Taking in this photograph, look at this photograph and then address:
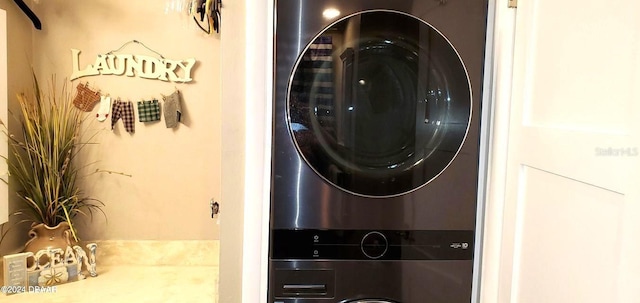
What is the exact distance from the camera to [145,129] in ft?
6.41

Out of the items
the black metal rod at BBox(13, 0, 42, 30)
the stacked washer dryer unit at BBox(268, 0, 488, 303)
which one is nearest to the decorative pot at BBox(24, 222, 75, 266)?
the black metal rod at BBox(13, 0, 42, 30)

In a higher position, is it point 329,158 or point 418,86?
point 418,86

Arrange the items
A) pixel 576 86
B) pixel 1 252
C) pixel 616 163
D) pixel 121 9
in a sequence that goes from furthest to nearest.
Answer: pixel 121 9
pixel 1 252
pixel 576 86
pixel 616 163

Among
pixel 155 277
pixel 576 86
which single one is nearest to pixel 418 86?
pixel 576 86

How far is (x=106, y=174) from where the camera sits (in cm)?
196

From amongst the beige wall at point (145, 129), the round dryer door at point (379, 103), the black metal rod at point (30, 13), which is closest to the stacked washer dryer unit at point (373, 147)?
the round dryer door at point (379, 103)

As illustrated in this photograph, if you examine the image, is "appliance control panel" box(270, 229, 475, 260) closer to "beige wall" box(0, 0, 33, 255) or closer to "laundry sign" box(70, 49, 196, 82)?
"laundry sign" box(70, 49, 196, 82)

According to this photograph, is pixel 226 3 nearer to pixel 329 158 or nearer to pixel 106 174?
pixel 329 158

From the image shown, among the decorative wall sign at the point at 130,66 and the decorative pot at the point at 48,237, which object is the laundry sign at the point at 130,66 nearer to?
the decorative wall sign at the point at 130,66

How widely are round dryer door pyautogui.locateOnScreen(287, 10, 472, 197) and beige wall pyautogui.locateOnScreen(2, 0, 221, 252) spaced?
0.83 m

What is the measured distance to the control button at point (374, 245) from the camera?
51.7 inches

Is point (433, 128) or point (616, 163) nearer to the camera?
point (616, 163)

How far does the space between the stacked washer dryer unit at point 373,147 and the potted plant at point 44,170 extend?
3.26 ft

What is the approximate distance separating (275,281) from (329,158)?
38 centimetres
